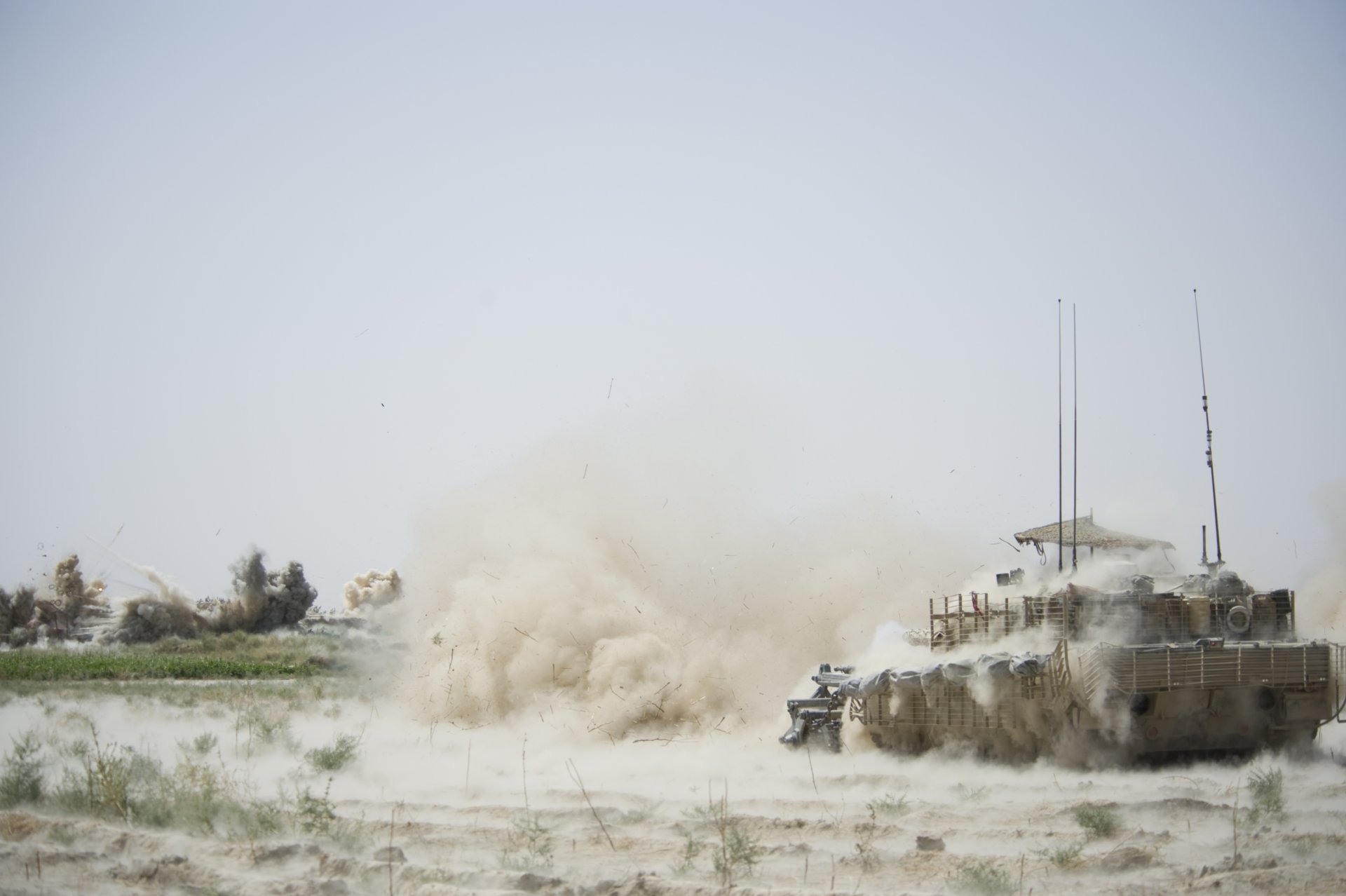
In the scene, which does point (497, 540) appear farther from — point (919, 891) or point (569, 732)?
point (919, 891)

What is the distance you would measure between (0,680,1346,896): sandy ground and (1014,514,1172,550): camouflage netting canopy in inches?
371

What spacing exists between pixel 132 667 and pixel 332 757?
25811 mm

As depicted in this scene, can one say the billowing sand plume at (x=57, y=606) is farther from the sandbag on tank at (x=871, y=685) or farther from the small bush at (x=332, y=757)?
the sandbag on tank at (x=871, y=685)

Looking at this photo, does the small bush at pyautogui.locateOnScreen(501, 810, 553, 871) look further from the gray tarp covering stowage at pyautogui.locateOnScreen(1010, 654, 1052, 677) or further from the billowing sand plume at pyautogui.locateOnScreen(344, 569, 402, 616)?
the billowing sand plume at pyautogui.locateOnScreen(344, 569, 402, 616)

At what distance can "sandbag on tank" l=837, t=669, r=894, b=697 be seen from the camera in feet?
63.2

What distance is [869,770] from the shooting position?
17922 millimetres

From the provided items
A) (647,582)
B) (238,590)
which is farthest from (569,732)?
(238,590)

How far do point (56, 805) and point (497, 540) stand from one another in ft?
52.0

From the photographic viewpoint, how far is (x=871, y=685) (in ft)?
63.5

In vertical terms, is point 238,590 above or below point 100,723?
above

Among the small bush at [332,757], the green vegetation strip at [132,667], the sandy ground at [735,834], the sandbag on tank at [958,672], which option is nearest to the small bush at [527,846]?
the sandy ground at [735,834]

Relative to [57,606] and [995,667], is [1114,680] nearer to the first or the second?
[995,667]

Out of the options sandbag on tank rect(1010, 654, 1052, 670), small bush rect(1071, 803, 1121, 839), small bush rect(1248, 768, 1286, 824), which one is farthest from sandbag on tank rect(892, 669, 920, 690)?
small bush rect(1071, 803, 1121, 839)


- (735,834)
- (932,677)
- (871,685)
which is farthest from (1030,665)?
(735,834)
